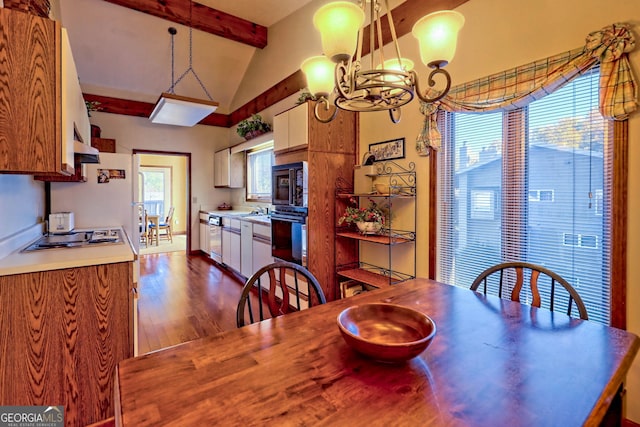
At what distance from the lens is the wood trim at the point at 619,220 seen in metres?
1.58

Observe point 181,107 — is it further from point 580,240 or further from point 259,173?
point 580,240

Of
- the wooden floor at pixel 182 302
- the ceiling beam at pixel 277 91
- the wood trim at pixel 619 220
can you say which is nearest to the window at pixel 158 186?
the ceiling beam at pixel 277 91

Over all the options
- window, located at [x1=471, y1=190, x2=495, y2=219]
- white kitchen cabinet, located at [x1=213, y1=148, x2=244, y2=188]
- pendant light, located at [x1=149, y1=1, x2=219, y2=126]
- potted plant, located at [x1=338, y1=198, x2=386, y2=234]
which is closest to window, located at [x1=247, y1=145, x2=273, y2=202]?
white kitchen cabinet, located at [x1=213, y1=148, x2=244, y2=188]

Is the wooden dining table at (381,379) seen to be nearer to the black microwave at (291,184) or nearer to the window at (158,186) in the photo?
the black microwave at (291,184)

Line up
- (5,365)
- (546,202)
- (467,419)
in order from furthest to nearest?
(546,202) < (5,365) < (467,419)

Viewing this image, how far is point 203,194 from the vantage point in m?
6.20

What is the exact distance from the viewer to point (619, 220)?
1.60 meters

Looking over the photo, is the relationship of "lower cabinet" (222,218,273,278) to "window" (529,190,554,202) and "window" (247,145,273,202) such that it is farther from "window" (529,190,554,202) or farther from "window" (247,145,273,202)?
"window" (529,190,554,202)

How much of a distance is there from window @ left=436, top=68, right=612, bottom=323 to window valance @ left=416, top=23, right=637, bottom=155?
0.48 feet

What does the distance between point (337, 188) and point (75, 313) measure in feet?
7.22

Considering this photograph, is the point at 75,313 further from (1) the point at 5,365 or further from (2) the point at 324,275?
(2) the point at 324,275

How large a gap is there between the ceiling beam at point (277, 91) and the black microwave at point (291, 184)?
1.28 meters

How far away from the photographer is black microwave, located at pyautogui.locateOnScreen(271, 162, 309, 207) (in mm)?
2936

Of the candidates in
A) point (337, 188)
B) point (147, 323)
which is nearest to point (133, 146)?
point (147, 323)
